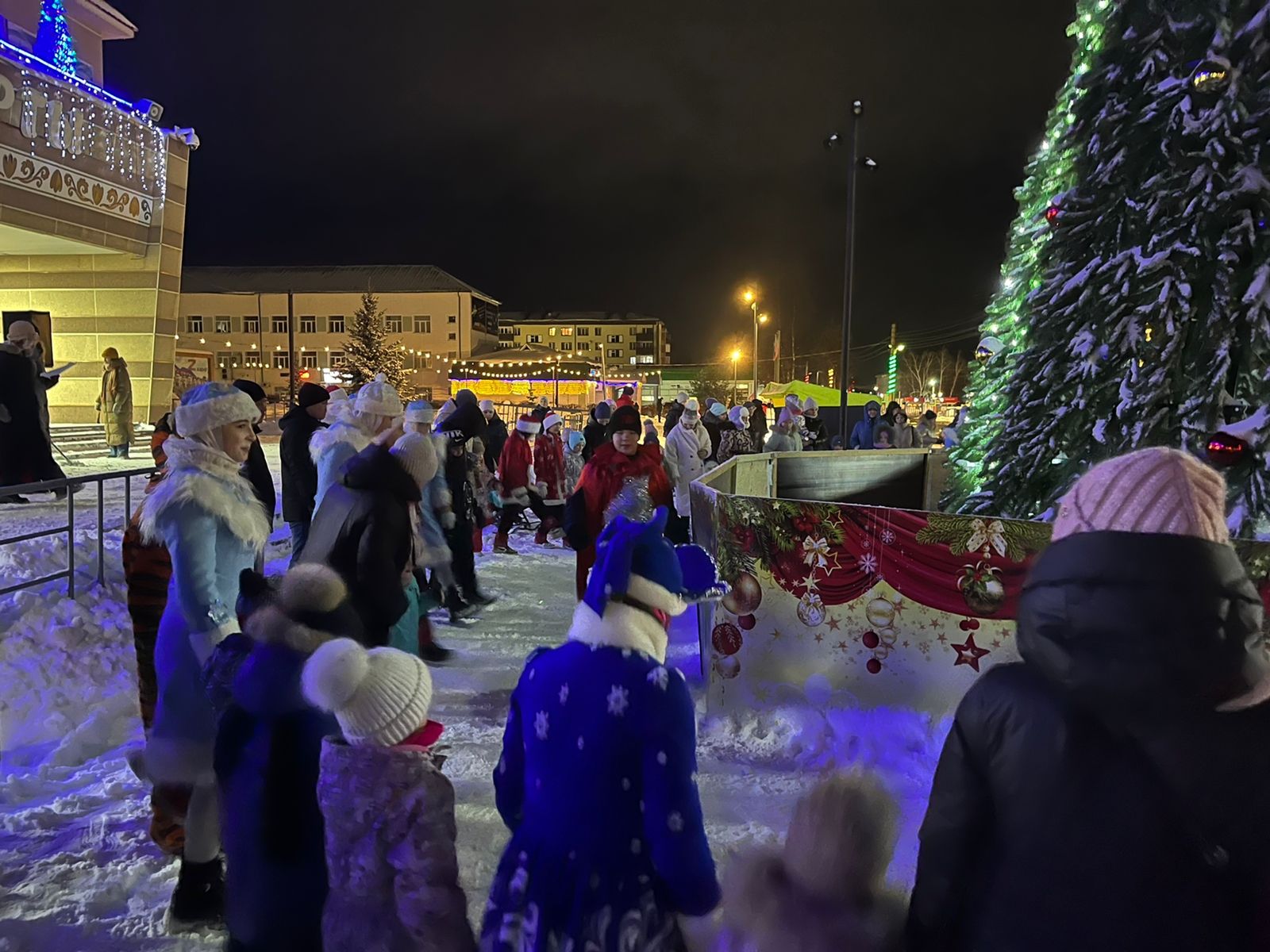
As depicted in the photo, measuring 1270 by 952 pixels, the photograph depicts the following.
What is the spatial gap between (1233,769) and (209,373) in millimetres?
27889

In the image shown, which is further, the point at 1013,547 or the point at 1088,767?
the point at 1013,547

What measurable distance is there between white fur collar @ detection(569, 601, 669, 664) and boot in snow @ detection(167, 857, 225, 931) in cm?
208

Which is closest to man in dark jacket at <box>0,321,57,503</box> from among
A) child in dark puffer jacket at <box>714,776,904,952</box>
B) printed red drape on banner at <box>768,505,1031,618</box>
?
printed red drape on banner at <box>768,505,1031,618</box>

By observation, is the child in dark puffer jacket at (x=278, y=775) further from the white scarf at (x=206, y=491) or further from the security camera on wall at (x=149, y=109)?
the security camera on wall at (x=149, y=109)

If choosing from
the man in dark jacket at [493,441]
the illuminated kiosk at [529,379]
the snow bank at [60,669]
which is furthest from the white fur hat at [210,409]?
the illuminated kiosk at [529,379]

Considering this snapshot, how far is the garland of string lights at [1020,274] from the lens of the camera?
5.62m

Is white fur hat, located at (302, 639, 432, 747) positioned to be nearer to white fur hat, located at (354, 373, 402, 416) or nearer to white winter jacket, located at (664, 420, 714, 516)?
white fur hat, located at (354, 373, 402, 416)

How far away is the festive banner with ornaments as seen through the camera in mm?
4234

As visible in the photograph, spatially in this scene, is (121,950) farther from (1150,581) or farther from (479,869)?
(1150,581)

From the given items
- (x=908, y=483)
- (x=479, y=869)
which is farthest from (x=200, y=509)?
(x=908, y=483)

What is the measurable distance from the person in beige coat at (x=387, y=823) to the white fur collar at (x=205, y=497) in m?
1.30

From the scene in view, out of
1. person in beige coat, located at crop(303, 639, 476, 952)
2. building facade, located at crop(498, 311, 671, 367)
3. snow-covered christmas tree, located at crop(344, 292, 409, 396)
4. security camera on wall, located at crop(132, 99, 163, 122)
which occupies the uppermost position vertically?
building facade, located at crop(498, 311, 671, 367)

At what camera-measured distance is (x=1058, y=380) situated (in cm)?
565

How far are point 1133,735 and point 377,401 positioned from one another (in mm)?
4834
